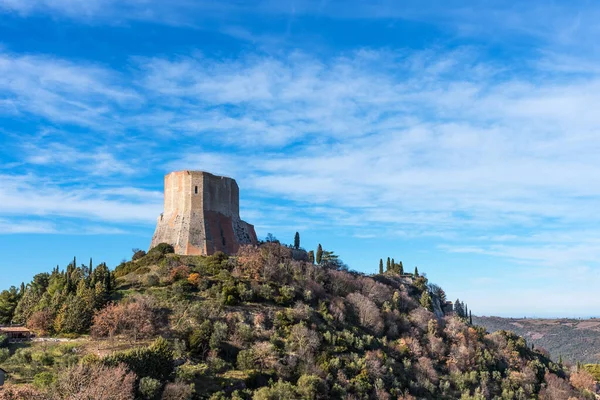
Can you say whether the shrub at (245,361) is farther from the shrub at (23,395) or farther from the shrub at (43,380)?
the shrub at (23,395)

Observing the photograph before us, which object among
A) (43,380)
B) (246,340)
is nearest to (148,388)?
(43,380)

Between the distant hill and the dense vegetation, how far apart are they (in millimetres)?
97068

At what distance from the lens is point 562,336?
173m

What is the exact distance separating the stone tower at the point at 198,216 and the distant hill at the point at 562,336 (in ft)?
345

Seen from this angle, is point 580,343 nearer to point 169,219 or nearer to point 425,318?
point 425,318

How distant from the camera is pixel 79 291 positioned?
134ft

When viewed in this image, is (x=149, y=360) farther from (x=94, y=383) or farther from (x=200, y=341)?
(x=200, y=341)

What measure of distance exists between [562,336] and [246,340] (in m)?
164

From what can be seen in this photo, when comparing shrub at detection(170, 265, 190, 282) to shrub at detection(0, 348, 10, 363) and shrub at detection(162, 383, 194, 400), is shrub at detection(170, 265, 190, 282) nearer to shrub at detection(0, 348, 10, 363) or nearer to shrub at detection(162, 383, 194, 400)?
shrub at detection(0, 348, 10, 363)

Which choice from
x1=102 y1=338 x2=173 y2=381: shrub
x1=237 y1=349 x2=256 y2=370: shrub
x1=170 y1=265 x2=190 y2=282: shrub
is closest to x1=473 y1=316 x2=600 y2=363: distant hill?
x1=170 y1=265 x2=190 y2=282: shrub

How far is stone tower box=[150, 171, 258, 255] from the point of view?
2142 inches

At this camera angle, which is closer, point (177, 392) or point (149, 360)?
point (177, 392)

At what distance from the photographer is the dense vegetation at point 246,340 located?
1188 inches

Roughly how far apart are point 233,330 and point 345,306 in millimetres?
14336
